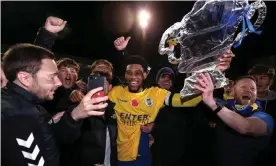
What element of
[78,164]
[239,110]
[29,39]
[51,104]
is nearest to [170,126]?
[239,110]

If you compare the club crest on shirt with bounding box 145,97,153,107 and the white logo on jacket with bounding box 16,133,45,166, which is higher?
the club crest on shirt with bounding box 145,97,153,107

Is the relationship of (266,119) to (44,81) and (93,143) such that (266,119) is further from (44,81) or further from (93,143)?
(44,81)

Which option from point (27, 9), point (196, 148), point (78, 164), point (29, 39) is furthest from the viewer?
point (29, 39)

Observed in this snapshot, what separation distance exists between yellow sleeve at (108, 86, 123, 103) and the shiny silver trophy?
768 mm

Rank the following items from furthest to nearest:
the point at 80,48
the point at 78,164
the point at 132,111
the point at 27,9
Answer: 1. the point at 80,48
2. the point at 27,9
3. the point at 132,111
4. the point at 78,164

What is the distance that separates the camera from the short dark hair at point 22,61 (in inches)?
51.0

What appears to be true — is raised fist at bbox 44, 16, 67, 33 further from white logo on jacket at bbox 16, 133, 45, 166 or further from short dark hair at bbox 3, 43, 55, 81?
white logo on jacket at bbox 16, 133, 45, 166

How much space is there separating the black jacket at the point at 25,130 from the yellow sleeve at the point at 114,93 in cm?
115

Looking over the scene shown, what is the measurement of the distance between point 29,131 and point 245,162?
5.11ft

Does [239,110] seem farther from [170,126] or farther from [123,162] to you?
[123,162]

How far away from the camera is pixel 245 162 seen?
194 centimetres

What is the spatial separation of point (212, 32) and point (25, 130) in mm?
1325

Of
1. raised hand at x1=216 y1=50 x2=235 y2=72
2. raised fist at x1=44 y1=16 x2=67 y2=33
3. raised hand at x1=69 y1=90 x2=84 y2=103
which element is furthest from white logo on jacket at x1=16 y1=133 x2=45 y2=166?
raised hand at x1=216 y1=50 x2=235 y2=72

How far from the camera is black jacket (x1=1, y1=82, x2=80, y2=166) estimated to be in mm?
1136
